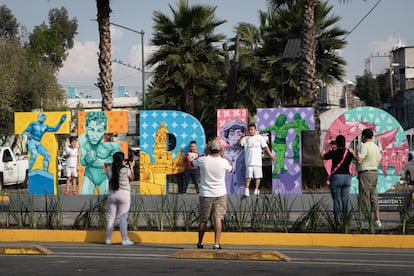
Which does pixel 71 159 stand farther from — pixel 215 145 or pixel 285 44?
pixel 285 44

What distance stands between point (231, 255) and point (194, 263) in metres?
0.65

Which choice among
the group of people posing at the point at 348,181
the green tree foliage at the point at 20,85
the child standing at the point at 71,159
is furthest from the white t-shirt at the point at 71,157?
the green tree foliage at the point at 20,85

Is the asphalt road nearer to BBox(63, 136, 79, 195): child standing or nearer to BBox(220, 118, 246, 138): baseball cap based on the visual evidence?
BBox(220, 118, 246, 138): baseball cap

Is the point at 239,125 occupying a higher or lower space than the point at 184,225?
higher

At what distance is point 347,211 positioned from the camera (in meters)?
15.2

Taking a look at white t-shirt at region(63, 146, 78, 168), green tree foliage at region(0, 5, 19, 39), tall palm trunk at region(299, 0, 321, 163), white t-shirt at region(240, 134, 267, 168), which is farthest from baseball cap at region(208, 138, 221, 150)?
green tree foliage at region(0, 5, 19, 39)

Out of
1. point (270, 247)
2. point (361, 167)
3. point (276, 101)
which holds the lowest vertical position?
point (270, 247)

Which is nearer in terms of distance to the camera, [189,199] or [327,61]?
[189,199]

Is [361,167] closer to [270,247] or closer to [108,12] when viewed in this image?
[270,247]

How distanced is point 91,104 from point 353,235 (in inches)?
3360

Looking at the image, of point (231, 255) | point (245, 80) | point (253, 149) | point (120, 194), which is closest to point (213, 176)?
point (231, 255)

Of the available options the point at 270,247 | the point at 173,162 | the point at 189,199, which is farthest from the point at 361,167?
the point at 173,162

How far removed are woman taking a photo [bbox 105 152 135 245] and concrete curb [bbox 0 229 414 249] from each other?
87 cm

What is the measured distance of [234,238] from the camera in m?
15.2
